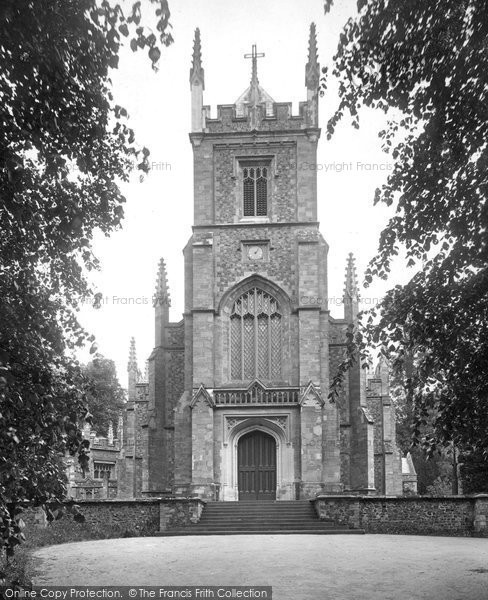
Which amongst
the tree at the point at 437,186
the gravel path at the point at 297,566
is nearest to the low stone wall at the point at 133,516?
the gravel path at the point at 297,566

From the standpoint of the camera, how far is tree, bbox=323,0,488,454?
27.3 feet

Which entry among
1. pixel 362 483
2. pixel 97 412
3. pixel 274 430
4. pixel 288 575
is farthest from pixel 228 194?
pixel 97 412

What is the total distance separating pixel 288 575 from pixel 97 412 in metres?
49.3

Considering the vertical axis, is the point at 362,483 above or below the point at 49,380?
below

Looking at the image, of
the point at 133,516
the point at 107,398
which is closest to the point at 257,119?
the point at 133,516

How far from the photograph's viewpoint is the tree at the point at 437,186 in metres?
8.33

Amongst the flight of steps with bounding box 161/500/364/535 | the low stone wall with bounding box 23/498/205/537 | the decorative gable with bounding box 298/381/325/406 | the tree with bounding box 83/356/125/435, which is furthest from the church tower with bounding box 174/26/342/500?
the tree with bounding box 83/356/125/435

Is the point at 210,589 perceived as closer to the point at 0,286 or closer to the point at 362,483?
the point at 0,286

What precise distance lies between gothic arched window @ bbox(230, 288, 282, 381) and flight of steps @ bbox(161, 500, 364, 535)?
573cm

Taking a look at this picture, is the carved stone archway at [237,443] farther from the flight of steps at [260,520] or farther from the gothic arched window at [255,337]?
the flight of steps at [260,520]

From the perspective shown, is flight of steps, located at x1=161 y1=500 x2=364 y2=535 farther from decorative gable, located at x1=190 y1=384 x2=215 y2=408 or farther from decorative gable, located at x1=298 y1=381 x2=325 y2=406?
decorative gable, located at x1=190 y1=384 x2=215 y2=408

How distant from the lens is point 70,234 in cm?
862

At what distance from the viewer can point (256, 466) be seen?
28578mm

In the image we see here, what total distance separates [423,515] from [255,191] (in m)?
15.3
